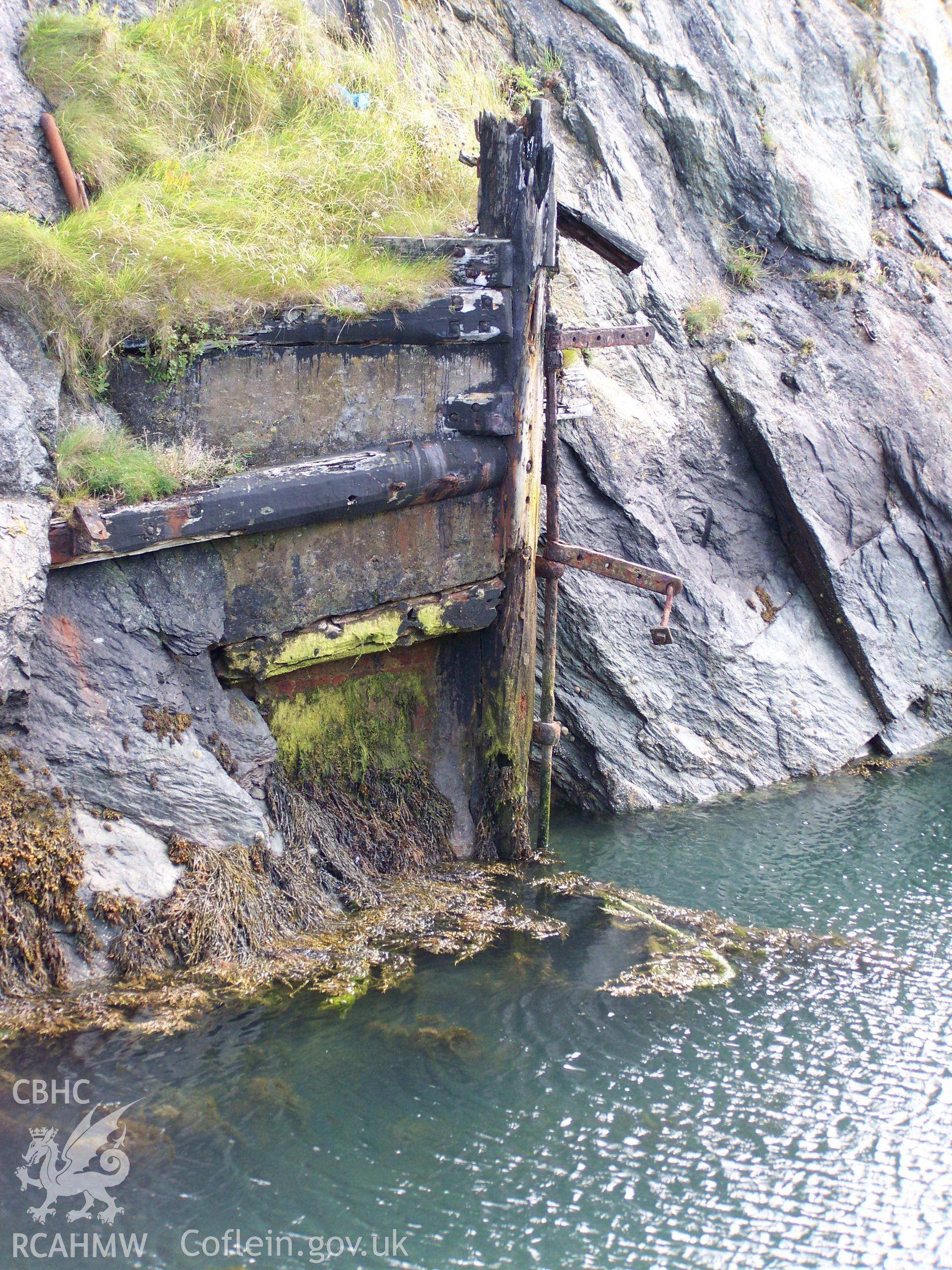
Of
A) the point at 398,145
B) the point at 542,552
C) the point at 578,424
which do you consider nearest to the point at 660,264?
the point at 578,424

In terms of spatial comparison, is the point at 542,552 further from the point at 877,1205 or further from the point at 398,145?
the point at 877,1205

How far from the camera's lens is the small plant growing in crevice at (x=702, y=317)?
7910 mm

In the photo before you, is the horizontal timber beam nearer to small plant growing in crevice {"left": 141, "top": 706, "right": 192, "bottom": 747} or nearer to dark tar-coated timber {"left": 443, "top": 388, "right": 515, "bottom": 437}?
small plant growing in crevice {"left": 141, "top": 706, "right": 192, "bottom": 747}

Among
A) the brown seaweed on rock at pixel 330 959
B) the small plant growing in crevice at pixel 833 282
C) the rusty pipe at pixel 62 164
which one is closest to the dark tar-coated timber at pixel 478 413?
the rusty pipe at pixel 62 164

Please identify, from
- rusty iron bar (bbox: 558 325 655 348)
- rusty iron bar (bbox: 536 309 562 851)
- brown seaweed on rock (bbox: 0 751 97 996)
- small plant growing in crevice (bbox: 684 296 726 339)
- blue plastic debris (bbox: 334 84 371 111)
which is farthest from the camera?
small plant growing in crevice (bbox: 684 296 726 339)

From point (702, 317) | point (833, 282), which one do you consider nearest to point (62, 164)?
point (702, 317)

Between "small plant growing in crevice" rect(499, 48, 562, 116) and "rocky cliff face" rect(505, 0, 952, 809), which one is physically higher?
"small plant growing in crevice" rect(499, 48, 562, 116)

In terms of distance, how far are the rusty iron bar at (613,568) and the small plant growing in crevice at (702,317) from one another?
109 inches

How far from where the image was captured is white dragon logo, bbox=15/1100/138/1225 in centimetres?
335

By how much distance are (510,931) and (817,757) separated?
3.31 m

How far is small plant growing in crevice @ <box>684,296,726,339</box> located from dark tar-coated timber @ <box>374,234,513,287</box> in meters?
2.93

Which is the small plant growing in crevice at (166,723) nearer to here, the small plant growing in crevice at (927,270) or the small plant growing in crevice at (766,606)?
the small plant growing in crevice at (766,606)

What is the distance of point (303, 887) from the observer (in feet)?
16.9

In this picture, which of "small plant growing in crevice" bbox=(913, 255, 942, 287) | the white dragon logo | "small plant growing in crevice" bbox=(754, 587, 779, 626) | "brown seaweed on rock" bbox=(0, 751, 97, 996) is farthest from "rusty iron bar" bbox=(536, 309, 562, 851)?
"small plant growing in crevice" bbox=(913, 255, 942, 287)
